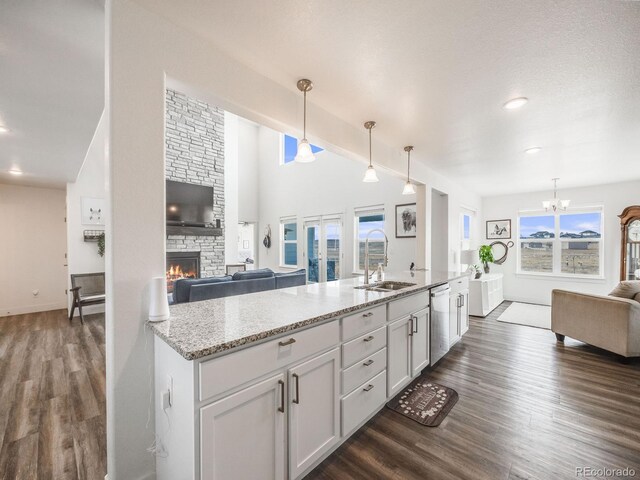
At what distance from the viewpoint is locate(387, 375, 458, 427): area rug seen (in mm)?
2137

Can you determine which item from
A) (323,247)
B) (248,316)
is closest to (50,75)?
(248,316)

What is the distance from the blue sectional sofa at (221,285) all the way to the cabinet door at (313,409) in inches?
80.3

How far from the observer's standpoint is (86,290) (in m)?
5.17

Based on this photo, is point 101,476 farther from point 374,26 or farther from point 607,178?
point 607,178

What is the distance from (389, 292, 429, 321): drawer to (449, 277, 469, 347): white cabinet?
0.79 meters

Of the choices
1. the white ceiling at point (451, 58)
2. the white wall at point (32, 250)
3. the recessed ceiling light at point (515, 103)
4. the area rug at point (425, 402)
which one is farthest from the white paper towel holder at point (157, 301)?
the white wall at point (32, 250)

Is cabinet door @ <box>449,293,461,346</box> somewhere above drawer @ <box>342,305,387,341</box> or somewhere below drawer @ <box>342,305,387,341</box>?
below

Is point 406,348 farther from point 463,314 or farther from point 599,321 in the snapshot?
point 599,321

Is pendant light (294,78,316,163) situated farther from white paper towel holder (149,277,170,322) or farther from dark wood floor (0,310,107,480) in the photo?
dark wood floor (0,310,107,480)

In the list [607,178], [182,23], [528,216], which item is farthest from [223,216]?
[607,178]

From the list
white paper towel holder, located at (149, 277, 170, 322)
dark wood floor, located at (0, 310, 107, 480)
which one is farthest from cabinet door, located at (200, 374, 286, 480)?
dark wood floor, located at (0, 310, 107, 480)

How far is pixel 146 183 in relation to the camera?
148cm

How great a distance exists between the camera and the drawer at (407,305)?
2.23 m

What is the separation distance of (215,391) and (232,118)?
6868 millimetres
